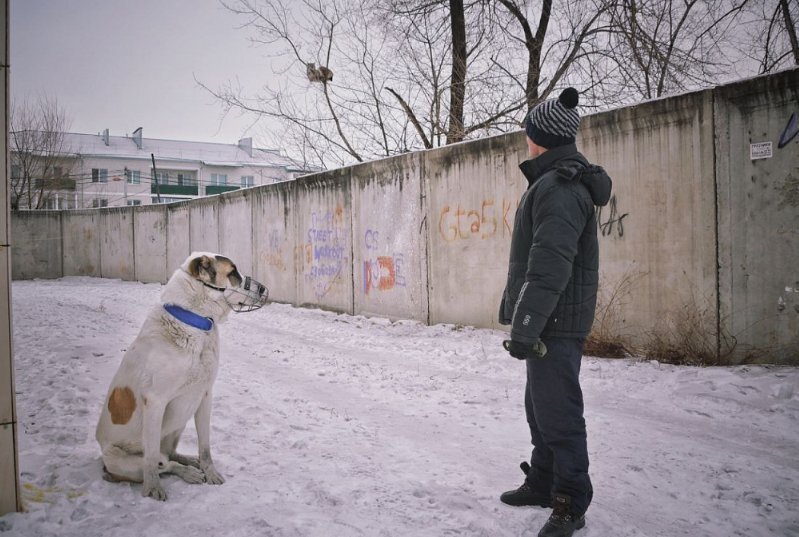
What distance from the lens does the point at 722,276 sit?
4.83 metres

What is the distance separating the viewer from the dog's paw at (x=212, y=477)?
Result: 2650mm

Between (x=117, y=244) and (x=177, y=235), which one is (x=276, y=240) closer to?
(x=177, y=235)

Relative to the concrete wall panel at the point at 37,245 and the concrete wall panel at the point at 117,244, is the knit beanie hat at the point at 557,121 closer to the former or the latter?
the concrete wall panel at the point at 117,244

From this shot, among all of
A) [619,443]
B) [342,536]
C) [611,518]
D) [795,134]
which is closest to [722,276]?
[795,134]

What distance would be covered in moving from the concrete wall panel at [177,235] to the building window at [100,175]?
26452 mm

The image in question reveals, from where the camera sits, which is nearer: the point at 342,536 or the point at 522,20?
the point at 342,536

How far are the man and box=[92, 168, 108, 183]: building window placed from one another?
4302cm

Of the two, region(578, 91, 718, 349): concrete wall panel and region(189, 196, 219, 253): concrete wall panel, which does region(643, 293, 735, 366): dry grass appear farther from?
region(189, 196, 219, 253): concrete wall panel

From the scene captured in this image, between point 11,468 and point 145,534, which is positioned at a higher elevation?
point 11,468

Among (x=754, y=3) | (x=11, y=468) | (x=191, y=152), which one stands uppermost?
(x=191, y=152)

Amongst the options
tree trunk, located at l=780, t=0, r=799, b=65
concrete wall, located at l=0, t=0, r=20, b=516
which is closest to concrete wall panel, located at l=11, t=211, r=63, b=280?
concrete wall, located at l=0, t=0, r=20, b=516

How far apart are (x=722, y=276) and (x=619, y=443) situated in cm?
256

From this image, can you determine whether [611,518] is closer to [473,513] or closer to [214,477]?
[473,513]

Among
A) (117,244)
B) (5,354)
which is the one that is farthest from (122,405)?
(117,244)
